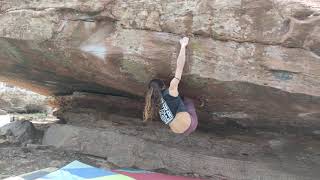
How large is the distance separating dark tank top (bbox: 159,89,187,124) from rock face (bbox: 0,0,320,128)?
31 cm

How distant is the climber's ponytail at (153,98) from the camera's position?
6.18m

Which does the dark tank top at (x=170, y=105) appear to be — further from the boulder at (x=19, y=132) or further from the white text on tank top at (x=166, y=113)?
the boulder at (x=19, y=132)

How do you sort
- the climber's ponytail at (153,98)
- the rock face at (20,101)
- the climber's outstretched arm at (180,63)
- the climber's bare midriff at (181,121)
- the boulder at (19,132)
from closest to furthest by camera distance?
the climber's outstretched arm at (180,63)
the climber's bare midriff at (181,121)
the climber's ponytail at (153,98)
the boulder at (19,132)
the rock face at (20,101)

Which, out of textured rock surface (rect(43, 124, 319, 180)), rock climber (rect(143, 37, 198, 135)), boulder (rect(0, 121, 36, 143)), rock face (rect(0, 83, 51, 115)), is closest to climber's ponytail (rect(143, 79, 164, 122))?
rock climber (rect(143, 37, 198, 135))

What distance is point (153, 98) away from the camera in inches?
249

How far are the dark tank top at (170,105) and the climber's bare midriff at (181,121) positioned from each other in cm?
5

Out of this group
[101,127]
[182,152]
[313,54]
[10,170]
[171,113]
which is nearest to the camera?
[313,54]

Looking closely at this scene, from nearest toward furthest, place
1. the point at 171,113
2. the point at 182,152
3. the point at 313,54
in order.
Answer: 1. the point at 313,54
2. the point at 171,113
3. the point at 182,152

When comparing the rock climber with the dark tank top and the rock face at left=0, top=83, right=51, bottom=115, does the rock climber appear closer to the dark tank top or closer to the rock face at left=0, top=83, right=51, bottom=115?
the dark tank top

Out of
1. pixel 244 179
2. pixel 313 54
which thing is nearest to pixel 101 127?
pixel 244 179

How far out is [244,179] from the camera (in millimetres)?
6660

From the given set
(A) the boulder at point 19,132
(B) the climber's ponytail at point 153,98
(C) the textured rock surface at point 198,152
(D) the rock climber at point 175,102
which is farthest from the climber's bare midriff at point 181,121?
(A) the boulder at point 19,132

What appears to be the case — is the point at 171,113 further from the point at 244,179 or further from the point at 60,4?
the point at 60,4

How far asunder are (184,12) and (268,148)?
250 centimetres
